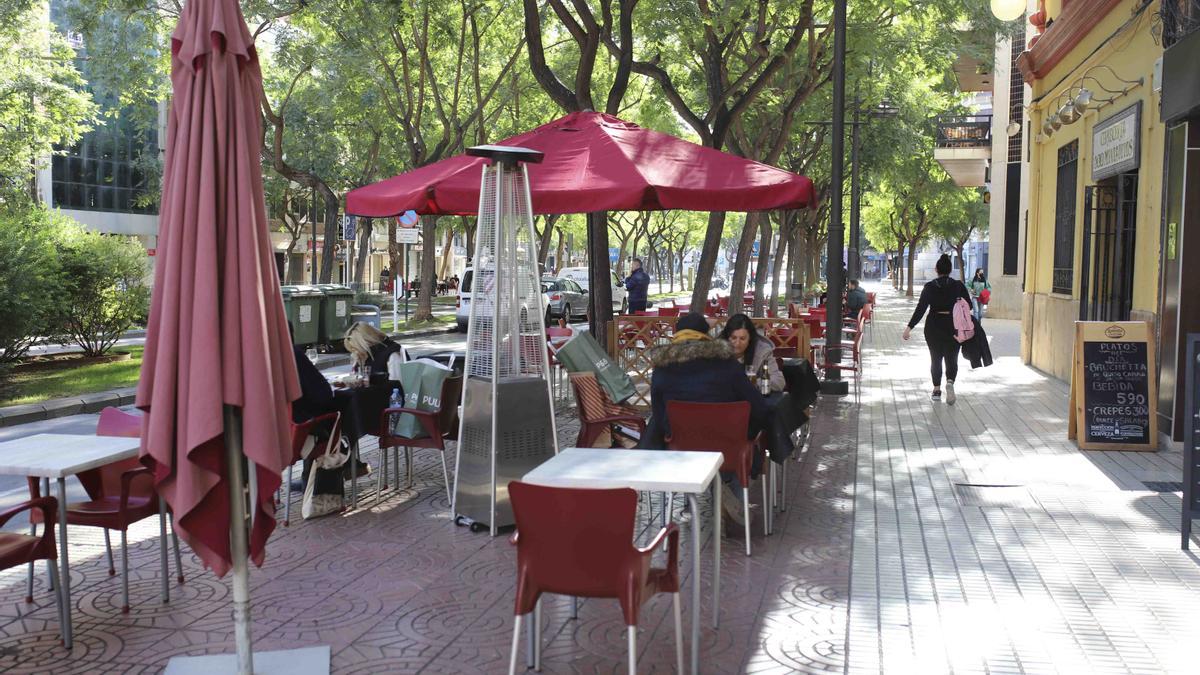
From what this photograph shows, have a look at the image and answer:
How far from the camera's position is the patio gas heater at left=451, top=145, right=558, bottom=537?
6.68 m

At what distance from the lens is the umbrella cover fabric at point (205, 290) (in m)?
3.90

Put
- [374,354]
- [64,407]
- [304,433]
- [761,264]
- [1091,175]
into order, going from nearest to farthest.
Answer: [304,433] < [374,354] < [64,407] < [1091,175] < [761,264]

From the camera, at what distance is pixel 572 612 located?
5.25 meters

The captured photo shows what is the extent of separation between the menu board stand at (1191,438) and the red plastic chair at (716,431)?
2.59 meters

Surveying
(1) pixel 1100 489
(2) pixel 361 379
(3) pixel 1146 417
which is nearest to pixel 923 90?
(3) pixel 1146 417

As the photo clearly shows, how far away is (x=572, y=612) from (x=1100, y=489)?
4.91m

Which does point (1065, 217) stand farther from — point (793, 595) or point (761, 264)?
point (793, 595)

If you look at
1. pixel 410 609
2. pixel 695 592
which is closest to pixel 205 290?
pixel 410 609

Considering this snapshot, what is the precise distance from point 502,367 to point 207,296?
10.6 ft

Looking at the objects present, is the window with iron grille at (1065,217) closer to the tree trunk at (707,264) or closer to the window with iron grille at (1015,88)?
the tree trunk at (707,264)

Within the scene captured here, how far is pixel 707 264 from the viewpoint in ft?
51.6

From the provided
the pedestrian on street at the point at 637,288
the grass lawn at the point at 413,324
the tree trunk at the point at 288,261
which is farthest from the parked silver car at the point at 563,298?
the tree trunk at the point at 288,261

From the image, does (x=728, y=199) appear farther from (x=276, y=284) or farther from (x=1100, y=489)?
(x=276, y=284)

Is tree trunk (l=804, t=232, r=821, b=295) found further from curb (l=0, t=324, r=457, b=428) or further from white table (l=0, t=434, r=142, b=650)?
white table (l=0, t=434, r=142, b=650)
